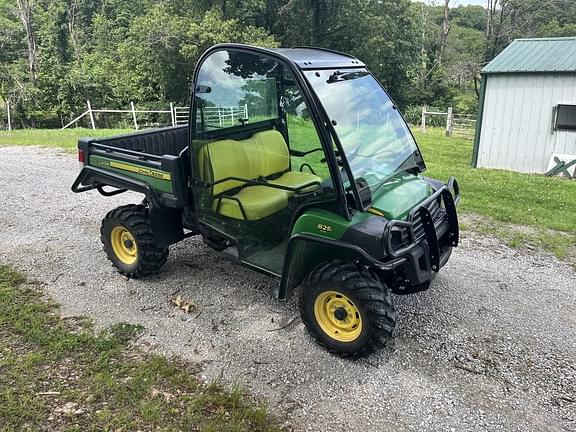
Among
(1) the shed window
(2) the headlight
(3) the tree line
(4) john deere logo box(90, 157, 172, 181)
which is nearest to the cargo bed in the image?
(4) john deere logo box(90, 157, 172, 181)

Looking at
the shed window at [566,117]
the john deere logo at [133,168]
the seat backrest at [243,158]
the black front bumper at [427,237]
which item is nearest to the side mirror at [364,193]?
the black front bumper at [427,237]

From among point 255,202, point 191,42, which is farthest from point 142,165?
point 191,42

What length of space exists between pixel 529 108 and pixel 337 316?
9021mm

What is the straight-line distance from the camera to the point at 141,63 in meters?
25.3

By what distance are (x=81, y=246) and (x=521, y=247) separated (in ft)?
15.8

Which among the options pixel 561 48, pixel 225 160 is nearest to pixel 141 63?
pixel 561 48

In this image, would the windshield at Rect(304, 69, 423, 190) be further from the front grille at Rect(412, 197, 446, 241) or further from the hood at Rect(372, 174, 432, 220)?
the front grille at Rect(412, 197, 446, 241)

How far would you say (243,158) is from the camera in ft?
12.5

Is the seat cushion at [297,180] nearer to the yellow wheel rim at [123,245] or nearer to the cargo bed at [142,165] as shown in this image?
the cargo bed at [142,165]

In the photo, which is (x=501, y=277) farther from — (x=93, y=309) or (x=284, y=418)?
(x=93, y=309)

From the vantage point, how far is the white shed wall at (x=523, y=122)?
986 centimetres

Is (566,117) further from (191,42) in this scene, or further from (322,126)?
(191,42)

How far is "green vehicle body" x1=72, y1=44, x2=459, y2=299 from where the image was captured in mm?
2998

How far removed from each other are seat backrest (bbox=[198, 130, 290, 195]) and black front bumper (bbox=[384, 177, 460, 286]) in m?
1.17
